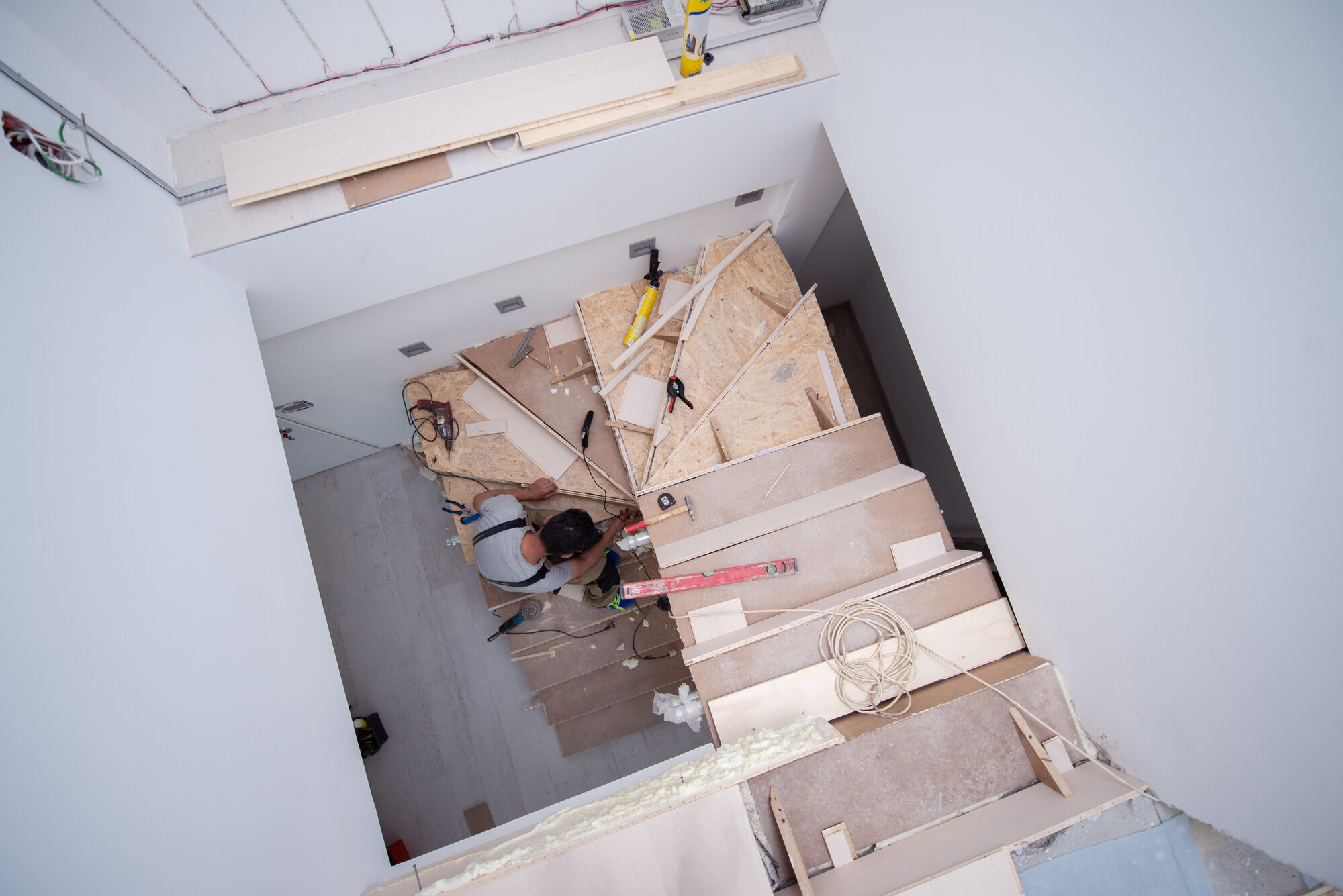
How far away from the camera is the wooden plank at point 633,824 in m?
1.60

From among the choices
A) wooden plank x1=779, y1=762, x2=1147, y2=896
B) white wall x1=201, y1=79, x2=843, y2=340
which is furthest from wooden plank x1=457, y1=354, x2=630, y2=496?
wooden plank x1=779, y1=762, x2=1147, y2=896

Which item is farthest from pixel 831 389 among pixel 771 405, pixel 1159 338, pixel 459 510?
pixel 459 510

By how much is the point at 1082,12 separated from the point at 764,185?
1.68m

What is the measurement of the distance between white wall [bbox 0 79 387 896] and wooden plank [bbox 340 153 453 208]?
615 mm

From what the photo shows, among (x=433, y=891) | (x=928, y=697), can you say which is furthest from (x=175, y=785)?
(x=928, y=697)

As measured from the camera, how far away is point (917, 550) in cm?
241

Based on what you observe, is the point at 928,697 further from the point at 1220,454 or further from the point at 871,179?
the point at 871,179

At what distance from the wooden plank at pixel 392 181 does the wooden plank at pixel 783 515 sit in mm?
1737

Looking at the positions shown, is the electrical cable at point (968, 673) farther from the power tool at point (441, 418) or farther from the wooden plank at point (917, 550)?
the power tool at point (441, 418)

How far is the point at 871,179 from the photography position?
2209 millimetres

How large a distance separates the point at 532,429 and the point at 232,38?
7.54 feet

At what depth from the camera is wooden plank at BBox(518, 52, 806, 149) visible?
6.80 feet

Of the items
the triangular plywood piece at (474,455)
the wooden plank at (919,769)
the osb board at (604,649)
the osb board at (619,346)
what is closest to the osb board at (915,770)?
the wooden plank at (919,769)

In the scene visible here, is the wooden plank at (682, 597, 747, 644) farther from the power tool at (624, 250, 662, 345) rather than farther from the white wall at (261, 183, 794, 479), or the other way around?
the white wall at (261, 183, 794, 479)
